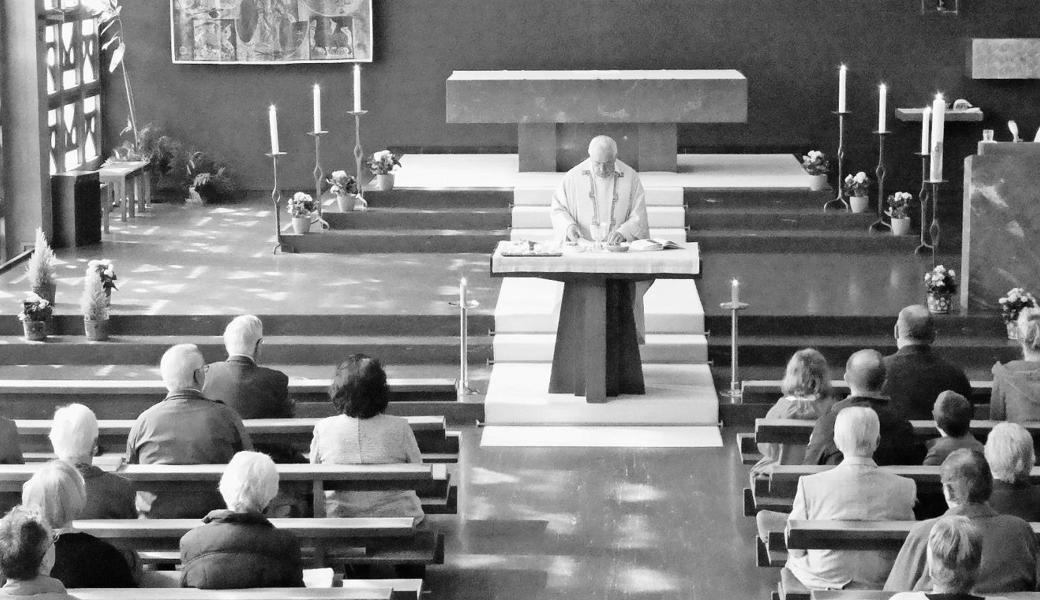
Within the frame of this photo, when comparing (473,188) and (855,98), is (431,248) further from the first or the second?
(855,98)

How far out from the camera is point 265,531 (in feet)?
18.0

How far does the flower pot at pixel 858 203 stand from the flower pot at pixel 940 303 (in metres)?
3.30

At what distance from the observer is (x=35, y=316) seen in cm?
1133

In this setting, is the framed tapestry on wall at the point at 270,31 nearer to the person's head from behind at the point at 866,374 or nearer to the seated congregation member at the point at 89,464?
the person's head from behind at the point at 866,374

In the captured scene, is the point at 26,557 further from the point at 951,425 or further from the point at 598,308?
the point at 598,308

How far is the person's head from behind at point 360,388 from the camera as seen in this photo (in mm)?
6859

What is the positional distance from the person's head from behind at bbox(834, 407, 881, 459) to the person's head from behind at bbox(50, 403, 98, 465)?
2.89 m

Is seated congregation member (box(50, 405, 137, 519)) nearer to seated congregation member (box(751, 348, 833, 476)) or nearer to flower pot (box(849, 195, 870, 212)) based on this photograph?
seated congregation member (box(751, 348, 833, 476))

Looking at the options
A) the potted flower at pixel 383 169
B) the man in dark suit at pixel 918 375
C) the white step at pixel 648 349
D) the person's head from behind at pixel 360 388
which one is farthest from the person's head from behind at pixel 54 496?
the potted flower at pixel 383 169

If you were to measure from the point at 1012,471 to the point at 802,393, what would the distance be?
166 cm

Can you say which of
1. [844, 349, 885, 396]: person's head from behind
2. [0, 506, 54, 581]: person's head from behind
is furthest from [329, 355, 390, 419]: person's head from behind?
[0, 506, 54, 581]: person's head from behind

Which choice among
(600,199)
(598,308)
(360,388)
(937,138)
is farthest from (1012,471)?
(937,138)

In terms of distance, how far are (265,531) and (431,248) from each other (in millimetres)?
8945

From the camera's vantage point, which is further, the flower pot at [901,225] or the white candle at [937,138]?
the flower pot at [901,225]
